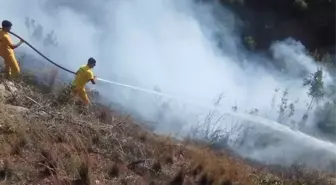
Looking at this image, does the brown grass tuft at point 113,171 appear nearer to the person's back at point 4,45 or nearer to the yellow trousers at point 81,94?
the yellow trousers at point 81,94

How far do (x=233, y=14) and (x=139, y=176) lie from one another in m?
23.5

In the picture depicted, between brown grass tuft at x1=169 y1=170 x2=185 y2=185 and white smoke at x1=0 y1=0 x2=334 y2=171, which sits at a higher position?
white smoke at x1=0 y1=0 x2=334 y2=171

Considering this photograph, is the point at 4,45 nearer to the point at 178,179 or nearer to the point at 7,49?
the point at 7,49

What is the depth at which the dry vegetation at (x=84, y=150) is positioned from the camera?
20.6 feet

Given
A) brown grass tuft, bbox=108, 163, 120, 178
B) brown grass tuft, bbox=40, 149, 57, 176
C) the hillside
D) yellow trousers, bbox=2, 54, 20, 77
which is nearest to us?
brown grass tuft, bbox=40, 149, 57, 176

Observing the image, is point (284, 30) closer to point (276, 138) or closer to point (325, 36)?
point (325, 36)

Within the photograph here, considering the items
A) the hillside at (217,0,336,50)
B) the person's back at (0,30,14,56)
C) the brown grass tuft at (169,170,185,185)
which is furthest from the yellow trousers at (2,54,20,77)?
the hillside at (217,0,336,50)

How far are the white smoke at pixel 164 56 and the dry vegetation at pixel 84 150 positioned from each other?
6.33 meters

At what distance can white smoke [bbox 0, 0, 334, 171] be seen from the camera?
1778cm

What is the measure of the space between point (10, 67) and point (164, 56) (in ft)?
41.3

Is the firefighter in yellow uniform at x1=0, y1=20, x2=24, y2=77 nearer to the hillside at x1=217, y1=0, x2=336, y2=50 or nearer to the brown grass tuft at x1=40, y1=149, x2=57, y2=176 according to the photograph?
the brown grass tuft at x1=40, y1=149, x2=57, y2=176

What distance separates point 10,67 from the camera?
9.55 meters

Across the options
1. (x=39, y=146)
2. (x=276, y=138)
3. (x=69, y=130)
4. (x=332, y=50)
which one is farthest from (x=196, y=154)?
(x=332, y=50)

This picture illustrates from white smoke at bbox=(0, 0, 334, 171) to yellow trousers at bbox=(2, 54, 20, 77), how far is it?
16.8 ft
